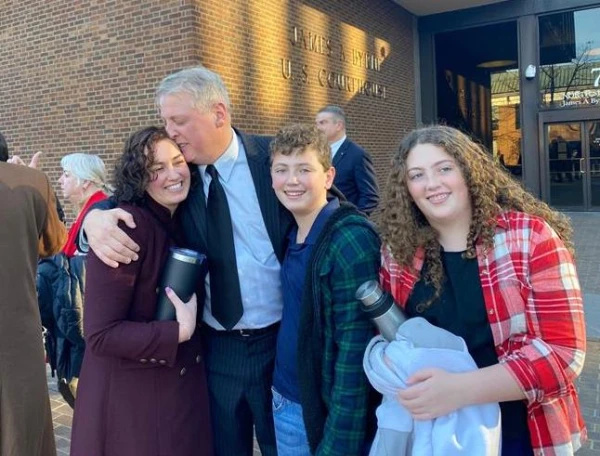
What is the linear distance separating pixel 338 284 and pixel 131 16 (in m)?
7.21

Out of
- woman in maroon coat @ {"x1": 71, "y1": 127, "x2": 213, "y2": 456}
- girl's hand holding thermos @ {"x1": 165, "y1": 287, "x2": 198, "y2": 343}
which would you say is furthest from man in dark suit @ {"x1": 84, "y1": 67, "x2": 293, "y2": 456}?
girl's hand holding thermos @ {"x1": 165, "y1": 287, "x2": 198, "y2": 343}

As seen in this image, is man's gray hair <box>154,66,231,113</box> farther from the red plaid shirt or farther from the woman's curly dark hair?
the red plaid shirt

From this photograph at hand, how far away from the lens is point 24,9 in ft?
29.6

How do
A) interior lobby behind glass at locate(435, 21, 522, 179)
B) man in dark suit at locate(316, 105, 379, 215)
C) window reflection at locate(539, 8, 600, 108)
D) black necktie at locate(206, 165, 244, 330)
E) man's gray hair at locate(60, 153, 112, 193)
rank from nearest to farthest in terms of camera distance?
black necktie at locate(206, 165, 244, 330), man's gray hair at locate(60, 153, 112, 193), man in dark suit at locate(316, 105, 379, 215), window reflection at locate(539, 8, 600, 108), interior lobby behind glass at locate(435, 21, 522, 179)

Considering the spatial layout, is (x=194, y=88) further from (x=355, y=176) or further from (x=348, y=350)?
(x=355, y=176)

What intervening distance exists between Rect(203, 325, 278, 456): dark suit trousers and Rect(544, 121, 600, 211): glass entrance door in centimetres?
1459

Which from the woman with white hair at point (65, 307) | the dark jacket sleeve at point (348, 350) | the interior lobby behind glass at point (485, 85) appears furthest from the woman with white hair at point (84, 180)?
the interior lobby behind glass at point (485, 85)

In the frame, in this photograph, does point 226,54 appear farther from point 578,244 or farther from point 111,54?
point 578,244

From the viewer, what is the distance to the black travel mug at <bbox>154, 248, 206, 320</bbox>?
1982 mm

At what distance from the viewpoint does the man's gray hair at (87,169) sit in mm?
3930

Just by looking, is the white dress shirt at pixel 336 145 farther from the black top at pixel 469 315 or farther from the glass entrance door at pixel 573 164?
the glass entrance door at pixel 573 164

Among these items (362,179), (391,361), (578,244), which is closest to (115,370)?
(391,361)

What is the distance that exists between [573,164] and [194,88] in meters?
15.0

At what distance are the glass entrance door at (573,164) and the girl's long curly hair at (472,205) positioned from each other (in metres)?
14.5
